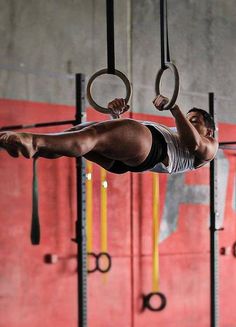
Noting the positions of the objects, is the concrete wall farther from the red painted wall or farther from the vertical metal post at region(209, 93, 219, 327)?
the vertical metal post at region(209, 93, 219, 327)

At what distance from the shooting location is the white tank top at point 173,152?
3193mm

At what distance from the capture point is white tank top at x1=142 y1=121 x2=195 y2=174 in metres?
3.19

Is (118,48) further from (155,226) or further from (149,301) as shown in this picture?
(149,301)

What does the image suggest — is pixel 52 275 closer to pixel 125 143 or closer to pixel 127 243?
pixel 127 243

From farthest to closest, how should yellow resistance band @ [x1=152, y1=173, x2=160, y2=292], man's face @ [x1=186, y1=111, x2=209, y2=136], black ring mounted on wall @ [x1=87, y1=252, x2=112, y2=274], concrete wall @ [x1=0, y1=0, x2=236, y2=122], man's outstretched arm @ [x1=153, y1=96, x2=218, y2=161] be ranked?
yellow resistance band @ [x1=152, y1=173, x2=160, y2=292]
black ring mounted on wall @ [x1=87, y1=252, x2=112, y2=274]
concrete wall @ [x1=0, y1=0, x2=236, y2=122]
man's face @ [x1=186, y1=111, x2=209, y2=136]
man's outstretched arm @ [x1=153, y1=96, x2=218, y2=161]

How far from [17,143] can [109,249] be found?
3.23m

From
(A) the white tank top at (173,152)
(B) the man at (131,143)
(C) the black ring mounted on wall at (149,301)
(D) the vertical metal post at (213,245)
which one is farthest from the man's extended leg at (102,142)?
(C) the black ring mounted on wall at (149,301)

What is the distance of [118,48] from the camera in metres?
5.66

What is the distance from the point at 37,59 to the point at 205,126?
2099mm

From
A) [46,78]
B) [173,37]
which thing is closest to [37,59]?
[46,78]

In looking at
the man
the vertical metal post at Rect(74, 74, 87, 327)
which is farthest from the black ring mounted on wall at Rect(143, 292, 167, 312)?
the man

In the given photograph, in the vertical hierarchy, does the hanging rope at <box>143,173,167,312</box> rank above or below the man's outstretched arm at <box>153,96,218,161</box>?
below

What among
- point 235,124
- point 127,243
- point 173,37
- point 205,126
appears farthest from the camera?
point 235,124

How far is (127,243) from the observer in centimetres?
566
